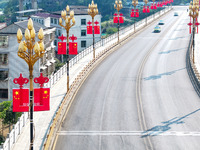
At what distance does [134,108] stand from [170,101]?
14.9 feet

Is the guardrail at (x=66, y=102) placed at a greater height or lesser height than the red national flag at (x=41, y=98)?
lesser

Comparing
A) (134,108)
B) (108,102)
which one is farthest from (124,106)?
(108,102)

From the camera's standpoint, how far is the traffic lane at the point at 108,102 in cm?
3291

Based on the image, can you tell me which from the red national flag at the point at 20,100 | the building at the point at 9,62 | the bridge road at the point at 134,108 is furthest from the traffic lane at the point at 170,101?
the building at the point at 9,62

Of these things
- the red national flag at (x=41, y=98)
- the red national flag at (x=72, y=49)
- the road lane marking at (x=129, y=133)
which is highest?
the red national flag at (x=72, y=49)

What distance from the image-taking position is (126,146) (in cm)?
2852

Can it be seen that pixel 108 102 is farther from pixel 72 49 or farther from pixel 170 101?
pixel 72 49

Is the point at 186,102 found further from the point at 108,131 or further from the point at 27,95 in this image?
the point at 27,95

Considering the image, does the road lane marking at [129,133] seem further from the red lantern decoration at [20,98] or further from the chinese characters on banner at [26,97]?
the red lantern decoration at [20,98]

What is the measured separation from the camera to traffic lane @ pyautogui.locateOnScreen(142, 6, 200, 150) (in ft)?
98.3

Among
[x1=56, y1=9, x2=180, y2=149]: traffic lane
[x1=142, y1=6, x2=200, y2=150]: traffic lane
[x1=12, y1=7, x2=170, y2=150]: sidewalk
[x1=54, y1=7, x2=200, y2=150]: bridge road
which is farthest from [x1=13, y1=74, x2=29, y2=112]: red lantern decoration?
[x1=142, y1=6, x2=200, y2=150]: traffic lane

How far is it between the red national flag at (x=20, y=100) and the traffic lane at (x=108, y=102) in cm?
532

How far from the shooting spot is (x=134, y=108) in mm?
37781

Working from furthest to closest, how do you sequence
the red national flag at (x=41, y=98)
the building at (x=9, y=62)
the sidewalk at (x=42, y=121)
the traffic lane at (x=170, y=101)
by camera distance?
1. the building at (x=9, y=62)
2. the traffic lane at (x=170, y=101)
3. the sidewalk at (x=42, y=121)
4. the red national flag at (x=41, y=98)
